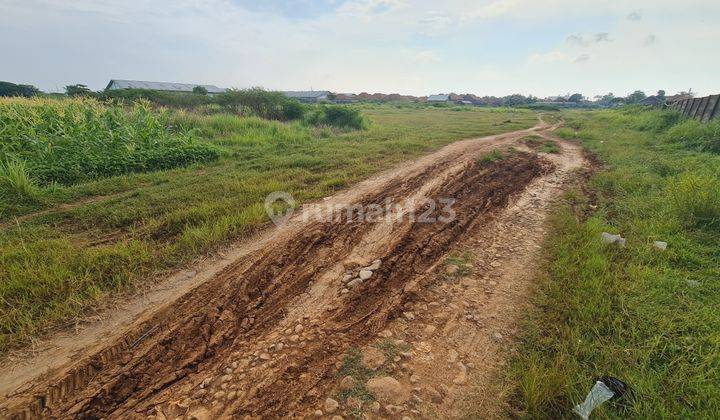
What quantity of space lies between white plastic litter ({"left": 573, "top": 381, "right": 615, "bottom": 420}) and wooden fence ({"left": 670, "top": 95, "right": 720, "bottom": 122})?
1409cm

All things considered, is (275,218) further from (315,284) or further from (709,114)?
(709,114)

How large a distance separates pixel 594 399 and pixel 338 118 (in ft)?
49.3

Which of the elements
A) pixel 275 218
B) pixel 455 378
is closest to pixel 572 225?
pixel 455 378

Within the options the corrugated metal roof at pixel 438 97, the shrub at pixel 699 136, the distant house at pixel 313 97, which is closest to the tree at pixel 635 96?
the corrugated metal roof at pixel 438 97

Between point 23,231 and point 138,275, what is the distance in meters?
2.12

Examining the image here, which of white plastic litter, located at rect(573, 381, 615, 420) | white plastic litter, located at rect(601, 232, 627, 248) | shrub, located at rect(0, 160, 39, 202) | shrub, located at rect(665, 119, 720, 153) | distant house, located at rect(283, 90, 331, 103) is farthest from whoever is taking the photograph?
distant house, located at rect(283, 90, 331, 103)

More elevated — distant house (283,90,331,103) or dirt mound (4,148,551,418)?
distant house (283,90,331,103)

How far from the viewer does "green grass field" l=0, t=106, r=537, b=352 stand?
287 centimetres

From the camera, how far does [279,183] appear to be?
20.0ft

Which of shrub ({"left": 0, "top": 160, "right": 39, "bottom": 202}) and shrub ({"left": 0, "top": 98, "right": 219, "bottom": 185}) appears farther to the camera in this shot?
shrub ({"left": 0, "top": 98, "right": 219, "bottom": 185})

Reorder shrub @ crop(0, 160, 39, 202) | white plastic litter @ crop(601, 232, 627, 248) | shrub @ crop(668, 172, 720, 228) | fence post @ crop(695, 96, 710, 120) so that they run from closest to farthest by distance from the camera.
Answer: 1. white plastic litter @ crop(601, 232, 627, 248)
2. shrub @ crop(668, 172, 720, 228)
3. shrub @ crop(0, 160, 39, 202)
4. fence post @ crop(695, 96, 710, 120)

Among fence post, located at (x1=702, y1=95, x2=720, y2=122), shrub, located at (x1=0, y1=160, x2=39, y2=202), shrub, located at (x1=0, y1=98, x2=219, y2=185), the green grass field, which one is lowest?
the green grass field

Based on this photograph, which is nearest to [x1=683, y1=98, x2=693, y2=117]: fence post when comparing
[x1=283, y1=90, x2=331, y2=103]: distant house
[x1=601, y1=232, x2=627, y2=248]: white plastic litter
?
[x1=601, y1=232, x2=627, y2=248]: white plastic litter

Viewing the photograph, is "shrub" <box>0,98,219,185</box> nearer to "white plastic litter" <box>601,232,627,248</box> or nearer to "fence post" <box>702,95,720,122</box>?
"white plastic litter" <box>601,232,627,248</box>
